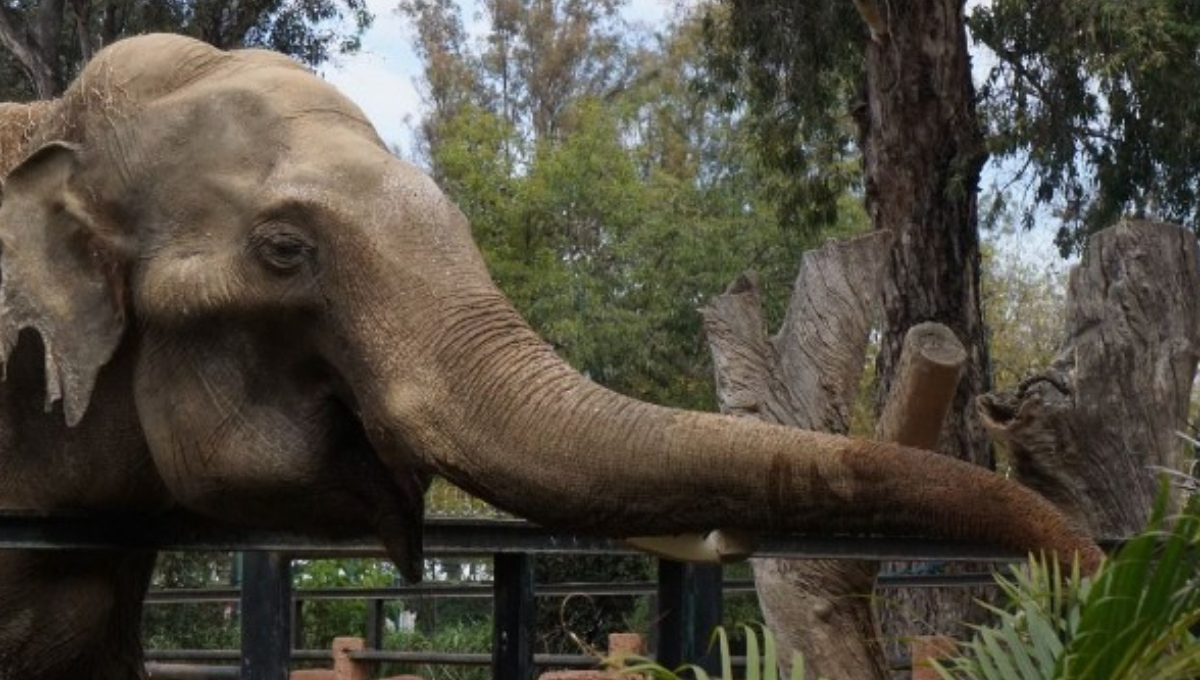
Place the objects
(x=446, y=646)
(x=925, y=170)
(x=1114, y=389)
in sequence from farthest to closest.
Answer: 1. (x=446, y=646)
2. (x=925, y=170)
3. (x=1114, y=389)

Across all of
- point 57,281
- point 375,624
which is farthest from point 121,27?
point 57,281

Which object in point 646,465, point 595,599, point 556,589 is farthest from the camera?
point 595,599

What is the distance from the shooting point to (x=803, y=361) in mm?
5961

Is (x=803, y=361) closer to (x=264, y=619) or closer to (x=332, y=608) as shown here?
(x=264, y=619)

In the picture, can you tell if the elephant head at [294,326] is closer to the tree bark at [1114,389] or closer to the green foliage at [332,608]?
the tree bark at [1114,389]

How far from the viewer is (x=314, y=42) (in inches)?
981

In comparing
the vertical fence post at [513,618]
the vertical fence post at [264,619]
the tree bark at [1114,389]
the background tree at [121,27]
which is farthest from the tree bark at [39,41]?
the vertical fence post at [513,618]

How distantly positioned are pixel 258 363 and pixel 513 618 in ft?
1.98

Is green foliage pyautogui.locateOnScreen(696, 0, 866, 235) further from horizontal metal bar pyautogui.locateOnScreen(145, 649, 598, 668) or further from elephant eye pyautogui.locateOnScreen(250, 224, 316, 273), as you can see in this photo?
elephant eye pyautogui.locateOnScreen(250, 224, 316, 273)

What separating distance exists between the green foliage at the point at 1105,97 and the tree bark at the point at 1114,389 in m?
11.9

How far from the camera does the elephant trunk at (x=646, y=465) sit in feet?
9.29

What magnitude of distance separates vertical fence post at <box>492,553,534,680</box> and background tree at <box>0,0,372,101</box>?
16.8 m

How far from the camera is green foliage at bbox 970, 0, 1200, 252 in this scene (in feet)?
57.2

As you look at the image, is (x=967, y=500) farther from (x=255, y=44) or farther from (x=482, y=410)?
(x=255, y=44)
